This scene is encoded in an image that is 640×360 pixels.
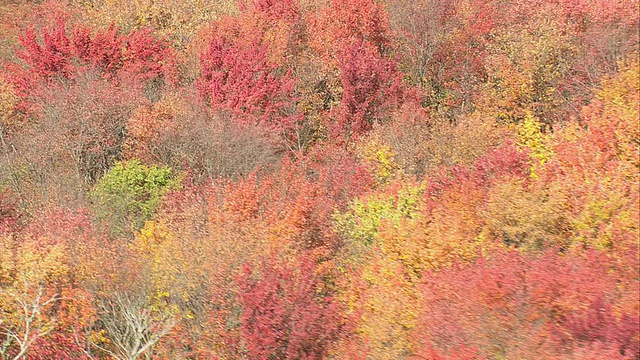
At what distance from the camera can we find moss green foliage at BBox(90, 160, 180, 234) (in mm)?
29125

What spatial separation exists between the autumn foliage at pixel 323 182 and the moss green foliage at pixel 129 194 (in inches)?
3.8

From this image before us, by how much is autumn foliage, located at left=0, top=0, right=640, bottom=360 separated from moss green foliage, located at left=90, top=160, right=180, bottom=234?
10 centimetres

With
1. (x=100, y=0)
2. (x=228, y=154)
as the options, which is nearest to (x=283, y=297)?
(x=228, y=154)

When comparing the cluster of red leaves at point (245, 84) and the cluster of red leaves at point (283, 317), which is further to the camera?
the cluster of red leaves at point (245, 84)

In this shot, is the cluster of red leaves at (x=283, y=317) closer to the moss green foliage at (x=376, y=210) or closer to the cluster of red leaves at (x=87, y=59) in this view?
the moss green foliage at (x=376, y=210)

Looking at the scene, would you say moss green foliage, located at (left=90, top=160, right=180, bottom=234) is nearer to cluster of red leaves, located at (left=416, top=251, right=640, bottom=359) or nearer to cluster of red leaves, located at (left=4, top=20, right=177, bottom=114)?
cluster of red leaves, located at (left=4, top=20, right=177, bottom=114)

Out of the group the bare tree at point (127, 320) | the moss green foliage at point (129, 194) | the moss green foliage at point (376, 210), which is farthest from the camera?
the moss green foliage at point (129, 194)

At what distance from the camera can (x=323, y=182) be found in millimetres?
29766

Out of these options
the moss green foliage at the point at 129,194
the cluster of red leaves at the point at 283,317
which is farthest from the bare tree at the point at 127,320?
the moss green foliage at the point at 129,194

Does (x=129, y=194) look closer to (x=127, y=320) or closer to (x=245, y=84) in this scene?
(x=127, y=320)

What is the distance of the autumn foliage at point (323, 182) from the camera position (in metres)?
17.8

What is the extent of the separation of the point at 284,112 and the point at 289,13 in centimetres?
837

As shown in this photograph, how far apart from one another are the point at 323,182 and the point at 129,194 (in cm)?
805

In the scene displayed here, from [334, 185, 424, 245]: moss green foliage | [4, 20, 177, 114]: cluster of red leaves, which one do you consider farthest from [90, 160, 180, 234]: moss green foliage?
[4, 20, 177, 114]: cluster of red leaves
